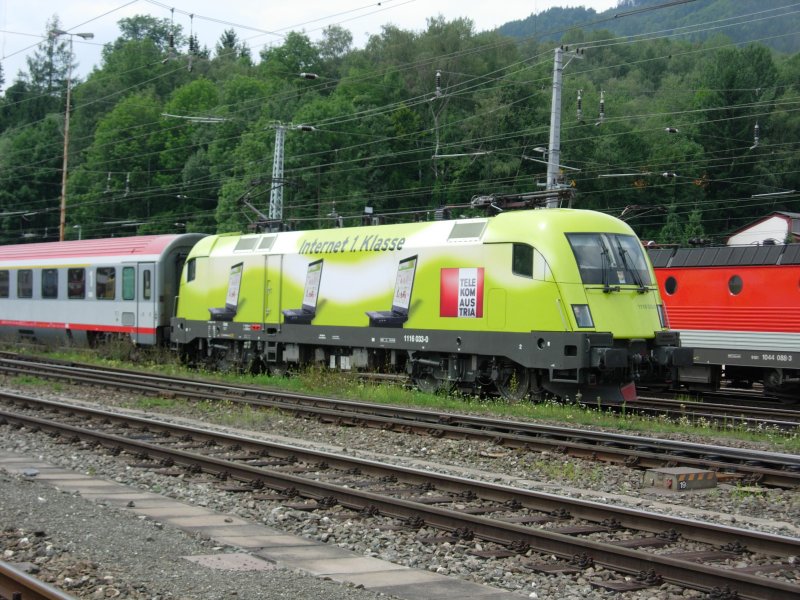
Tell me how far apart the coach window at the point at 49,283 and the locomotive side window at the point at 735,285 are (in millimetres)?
19419

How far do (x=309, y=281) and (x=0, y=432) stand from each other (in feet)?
28.1

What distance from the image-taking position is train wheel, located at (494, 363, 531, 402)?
17.5 m

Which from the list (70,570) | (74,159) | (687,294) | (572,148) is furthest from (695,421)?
(74,159)

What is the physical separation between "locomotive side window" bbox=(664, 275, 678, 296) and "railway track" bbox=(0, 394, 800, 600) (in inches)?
528

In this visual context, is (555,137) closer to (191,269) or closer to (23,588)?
(191,269)

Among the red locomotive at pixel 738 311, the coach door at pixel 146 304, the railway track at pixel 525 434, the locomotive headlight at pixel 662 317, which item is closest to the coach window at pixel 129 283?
the coach door at pixel 146 304

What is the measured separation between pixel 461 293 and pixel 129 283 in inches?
488

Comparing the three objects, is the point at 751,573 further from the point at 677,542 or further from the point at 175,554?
the point at 175,554

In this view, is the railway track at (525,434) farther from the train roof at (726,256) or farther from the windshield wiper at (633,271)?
the train roof at (726,256)

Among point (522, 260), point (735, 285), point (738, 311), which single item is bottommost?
point (738, 311)

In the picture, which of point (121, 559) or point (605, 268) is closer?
point (121, 559)

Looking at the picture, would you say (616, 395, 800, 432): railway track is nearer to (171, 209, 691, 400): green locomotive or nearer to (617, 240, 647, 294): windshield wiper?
(171, 209, 691, 400): green locomotive

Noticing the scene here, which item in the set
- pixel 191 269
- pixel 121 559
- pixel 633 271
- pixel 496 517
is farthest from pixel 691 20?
pixel 121 559

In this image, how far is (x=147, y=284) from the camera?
87.4 ft
